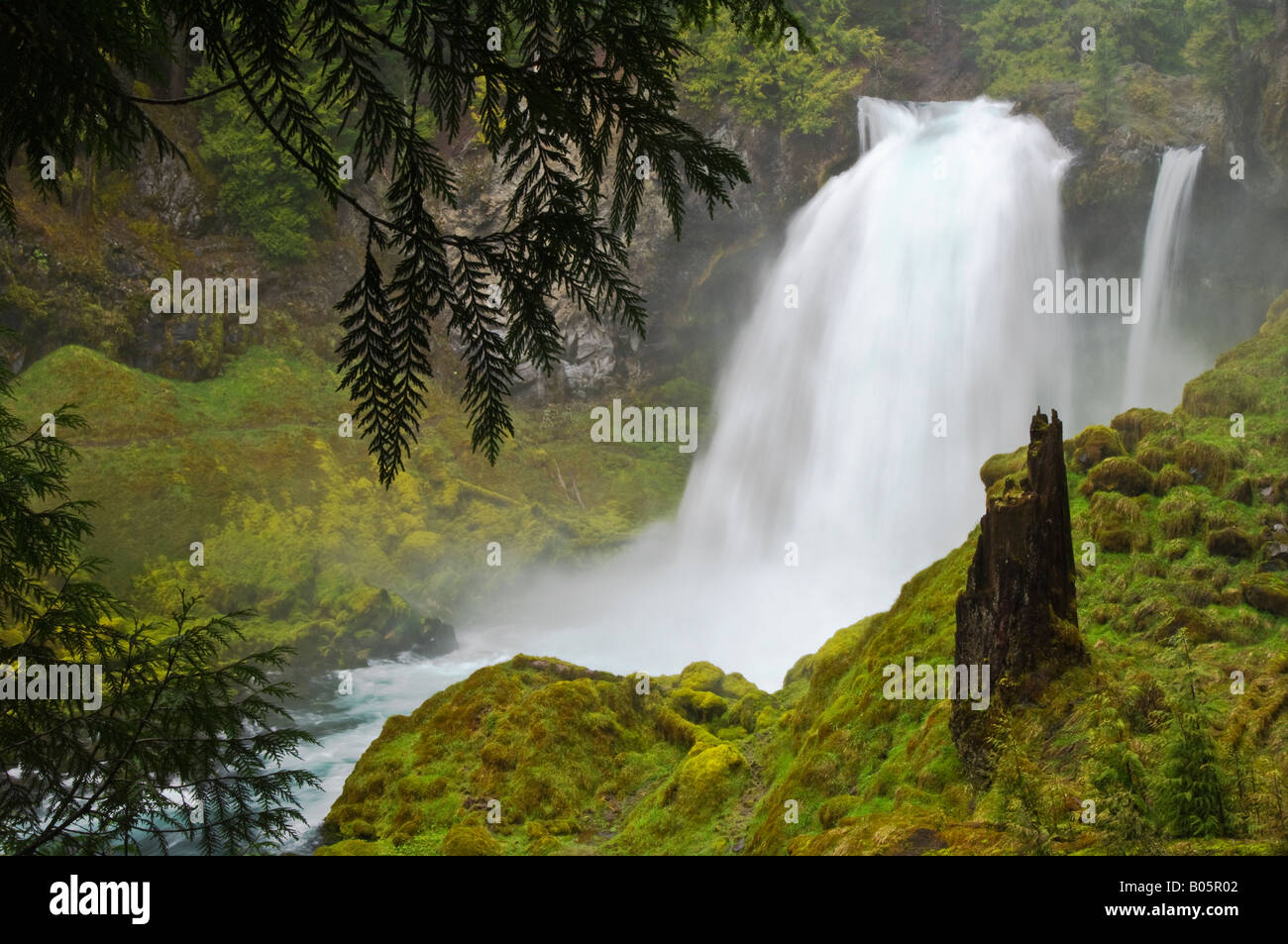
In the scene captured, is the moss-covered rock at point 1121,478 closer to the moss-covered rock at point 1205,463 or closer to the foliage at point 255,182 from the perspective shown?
the moss-covered rock at point 1205,463

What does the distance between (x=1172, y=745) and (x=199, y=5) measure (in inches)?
195

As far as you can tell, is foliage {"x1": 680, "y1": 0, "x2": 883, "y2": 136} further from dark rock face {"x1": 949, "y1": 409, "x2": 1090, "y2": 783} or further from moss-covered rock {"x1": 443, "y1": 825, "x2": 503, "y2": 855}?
moss-covered rock {"x1": 443, "y1": 825, "x2": 503, "y2": 855}

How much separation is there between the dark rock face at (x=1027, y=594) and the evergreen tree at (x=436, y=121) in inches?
163

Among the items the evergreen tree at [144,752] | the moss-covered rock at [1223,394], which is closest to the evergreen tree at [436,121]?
the evergreen tree at [144,752]

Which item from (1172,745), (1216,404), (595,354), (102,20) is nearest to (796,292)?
Answer: (595,354)

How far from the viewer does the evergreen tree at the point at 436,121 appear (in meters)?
2.18

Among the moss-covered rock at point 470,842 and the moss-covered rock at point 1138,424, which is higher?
the moss-covered rock at point 1138,424

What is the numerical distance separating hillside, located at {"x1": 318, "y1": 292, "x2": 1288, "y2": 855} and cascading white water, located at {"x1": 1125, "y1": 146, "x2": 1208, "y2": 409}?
977 cm

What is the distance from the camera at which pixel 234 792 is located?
3.78m

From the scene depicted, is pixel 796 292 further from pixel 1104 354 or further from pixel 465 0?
pixel 465 0

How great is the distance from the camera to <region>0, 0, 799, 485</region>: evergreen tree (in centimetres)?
218

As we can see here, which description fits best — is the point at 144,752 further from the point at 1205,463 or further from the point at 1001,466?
the point at 1205,463

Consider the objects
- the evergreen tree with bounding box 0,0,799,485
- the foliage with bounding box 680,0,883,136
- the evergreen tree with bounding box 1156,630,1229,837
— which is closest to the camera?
the evergreen tree with bounding box 0,0,799,485

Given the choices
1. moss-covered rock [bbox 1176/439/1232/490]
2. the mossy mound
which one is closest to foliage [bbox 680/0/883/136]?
moss-covered rock [bbox 1176/439/1232/490]
